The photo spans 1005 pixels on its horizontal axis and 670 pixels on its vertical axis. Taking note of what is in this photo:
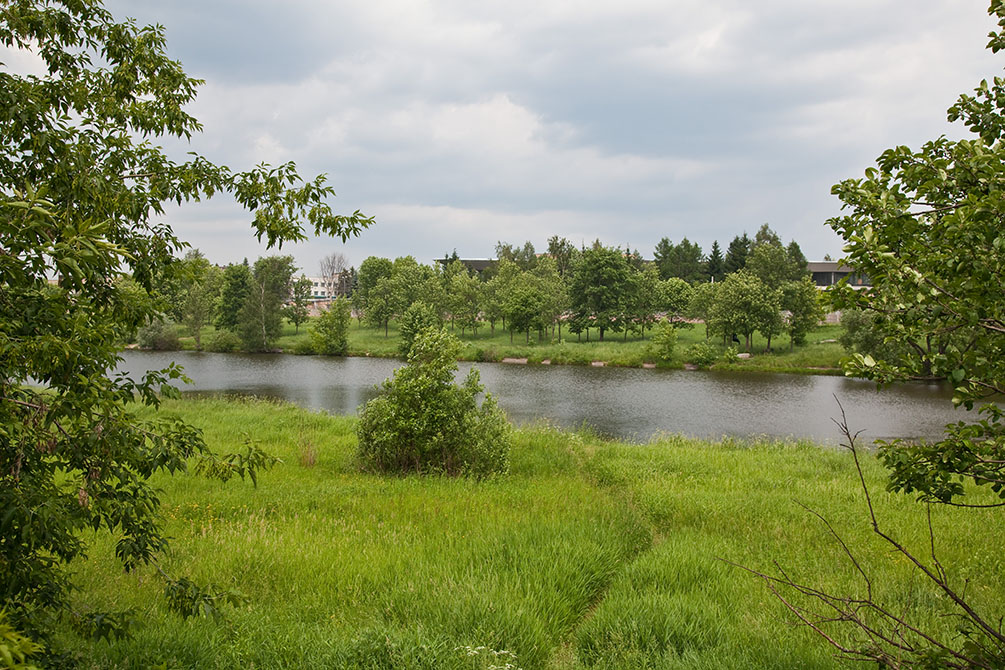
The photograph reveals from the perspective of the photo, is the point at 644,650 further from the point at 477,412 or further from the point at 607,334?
the point at 607,334

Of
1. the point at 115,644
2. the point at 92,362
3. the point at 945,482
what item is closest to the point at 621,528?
the point at 945,482

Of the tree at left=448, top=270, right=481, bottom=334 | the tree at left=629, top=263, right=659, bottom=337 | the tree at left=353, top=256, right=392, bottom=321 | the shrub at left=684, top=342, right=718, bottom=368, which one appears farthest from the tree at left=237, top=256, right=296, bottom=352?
the shrub at left=684, top=342, right=718, bottom=368

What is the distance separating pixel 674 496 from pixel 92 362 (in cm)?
896

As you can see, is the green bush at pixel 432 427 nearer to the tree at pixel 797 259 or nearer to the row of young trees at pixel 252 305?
the row of young trees at pixel 252 305

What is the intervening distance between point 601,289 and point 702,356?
1551 centimetres

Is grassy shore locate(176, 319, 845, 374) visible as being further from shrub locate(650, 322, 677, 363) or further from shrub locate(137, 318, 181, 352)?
shrub locate(137, 318, 181, 352)

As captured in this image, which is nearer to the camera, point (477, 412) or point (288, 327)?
point (477, 412)

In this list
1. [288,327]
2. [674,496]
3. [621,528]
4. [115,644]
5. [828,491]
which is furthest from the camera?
[288,327]

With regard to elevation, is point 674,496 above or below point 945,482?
below

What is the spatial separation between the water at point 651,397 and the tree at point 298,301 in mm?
18544

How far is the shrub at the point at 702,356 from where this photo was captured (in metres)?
45.1

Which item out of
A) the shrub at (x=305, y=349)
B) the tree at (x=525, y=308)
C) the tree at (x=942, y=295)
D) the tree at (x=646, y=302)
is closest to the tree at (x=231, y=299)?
the shrub at (x=305, y=349)

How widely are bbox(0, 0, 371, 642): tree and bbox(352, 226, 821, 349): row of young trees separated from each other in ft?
150

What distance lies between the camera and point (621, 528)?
8047mm
